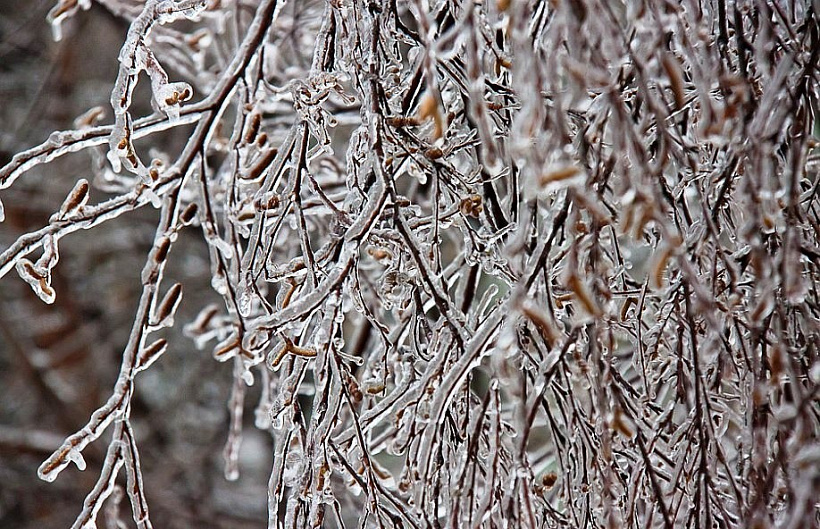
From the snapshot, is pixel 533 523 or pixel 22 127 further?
pixel 22 127

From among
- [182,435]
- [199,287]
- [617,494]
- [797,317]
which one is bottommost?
[182,435]

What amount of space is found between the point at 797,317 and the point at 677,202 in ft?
0.68

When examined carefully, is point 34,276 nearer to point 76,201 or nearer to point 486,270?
point 76,201

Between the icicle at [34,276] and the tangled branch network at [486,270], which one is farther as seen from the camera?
the icicle at [34,276]

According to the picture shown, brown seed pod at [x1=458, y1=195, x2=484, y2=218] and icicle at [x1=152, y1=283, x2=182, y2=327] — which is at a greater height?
brown seed pod at [x1=458, y1=195, x2=484, y2=218]

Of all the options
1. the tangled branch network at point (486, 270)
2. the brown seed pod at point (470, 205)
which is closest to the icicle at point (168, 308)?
the tangled branch network at point (486, 270)

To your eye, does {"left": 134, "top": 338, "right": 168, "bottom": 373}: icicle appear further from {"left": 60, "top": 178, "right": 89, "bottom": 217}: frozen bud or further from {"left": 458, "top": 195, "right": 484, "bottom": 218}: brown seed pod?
{"left": 458, "top": 195, "right": 484, "bottom": 218}: brown seed pod

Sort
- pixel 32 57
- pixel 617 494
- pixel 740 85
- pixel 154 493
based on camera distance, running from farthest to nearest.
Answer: pixel 32 57 < pixel 154 493 < pixel 617 494 < pixel 740 85

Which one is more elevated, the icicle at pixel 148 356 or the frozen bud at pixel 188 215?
the frozen bud at pixel 188 215

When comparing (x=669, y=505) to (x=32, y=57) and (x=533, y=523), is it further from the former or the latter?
(x=32, y=57)

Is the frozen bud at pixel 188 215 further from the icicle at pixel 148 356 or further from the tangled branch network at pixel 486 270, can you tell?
the icicle at pixel 148 356

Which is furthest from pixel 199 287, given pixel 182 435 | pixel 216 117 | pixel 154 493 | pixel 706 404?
pixel 706 404

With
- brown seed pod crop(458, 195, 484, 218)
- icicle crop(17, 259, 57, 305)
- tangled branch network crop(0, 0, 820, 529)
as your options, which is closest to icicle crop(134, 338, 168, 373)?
tangled branch network crop(0, 0, 820, 529)

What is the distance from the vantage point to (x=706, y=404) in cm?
84
